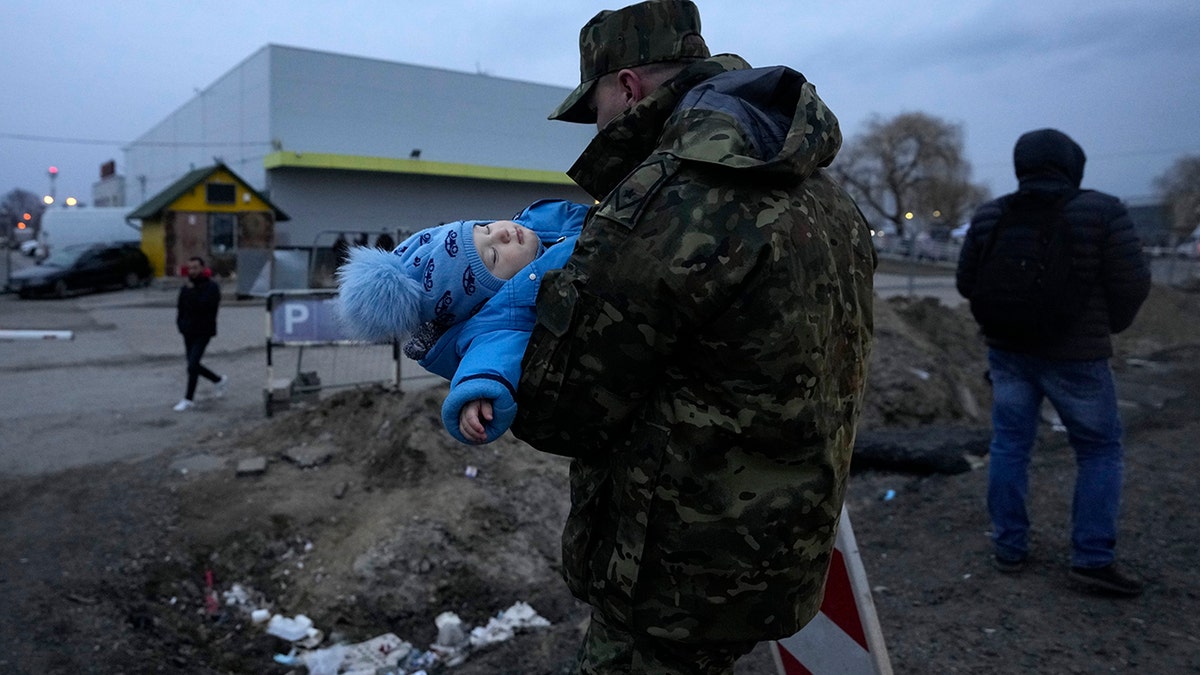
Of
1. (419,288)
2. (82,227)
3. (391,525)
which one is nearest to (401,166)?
(82,227)

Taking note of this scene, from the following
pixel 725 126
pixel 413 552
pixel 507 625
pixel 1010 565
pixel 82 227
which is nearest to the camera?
pixel 725 126

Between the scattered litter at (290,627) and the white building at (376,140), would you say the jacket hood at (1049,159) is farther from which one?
the white building at (376,140)

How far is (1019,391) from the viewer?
3994 millimetres

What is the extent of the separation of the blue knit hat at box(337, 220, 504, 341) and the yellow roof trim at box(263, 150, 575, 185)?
1014 inches

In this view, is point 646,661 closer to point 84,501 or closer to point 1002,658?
point 1002,658

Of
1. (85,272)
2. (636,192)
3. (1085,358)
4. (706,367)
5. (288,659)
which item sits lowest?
(288,659)

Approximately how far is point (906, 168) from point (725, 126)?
6553 cm

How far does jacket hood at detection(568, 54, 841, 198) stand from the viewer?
155 cm

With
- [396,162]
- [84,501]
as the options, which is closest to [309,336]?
[84,501]

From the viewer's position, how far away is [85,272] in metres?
26.6

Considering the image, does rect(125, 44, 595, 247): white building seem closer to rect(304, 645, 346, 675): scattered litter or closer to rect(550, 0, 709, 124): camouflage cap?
rect(304, 645, 346, 675): scattered litter

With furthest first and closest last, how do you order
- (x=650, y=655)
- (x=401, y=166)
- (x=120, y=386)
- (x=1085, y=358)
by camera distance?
(x=401, y=166) → (x=120, y=386) → (x=1085, y=358) → (x=650, y=655)

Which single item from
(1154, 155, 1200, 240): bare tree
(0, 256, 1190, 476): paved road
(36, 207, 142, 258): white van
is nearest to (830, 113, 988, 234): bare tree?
(1154, 155, 1200, 240): bare tree

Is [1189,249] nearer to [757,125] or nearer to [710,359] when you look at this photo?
→ [757,125]
